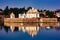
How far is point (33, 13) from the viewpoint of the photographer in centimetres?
2770

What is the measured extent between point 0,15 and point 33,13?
19.0 feet

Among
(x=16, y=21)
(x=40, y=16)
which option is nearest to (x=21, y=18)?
(x=16, y=21)

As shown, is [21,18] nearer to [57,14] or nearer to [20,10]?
[20,10]

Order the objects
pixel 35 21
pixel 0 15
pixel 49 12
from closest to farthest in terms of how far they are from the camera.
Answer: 1. pixel 35 21
2. pixel 49 12
3. pixel 0 15

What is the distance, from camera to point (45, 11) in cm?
3003

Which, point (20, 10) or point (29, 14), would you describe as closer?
point (29, 14)

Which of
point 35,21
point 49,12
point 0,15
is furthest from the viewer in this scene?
point 0,15

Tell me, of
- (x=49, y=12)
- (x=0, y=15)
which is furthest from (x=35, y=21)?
(x=0, y=15)

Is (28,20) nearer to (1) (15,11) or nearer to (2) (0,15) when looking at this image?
(1) (15,11)

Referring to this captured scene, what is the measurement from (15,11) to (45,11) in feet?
11.7

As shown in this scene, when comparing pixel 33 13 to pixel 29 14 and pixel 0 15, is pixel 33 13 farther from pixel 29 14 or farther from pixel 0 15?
pixel 0 15

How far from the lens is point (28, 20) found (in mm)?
27031

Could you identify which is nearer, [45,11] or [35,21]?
[35,21]

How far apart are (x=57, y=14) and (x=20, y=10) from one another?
535 centimetres
